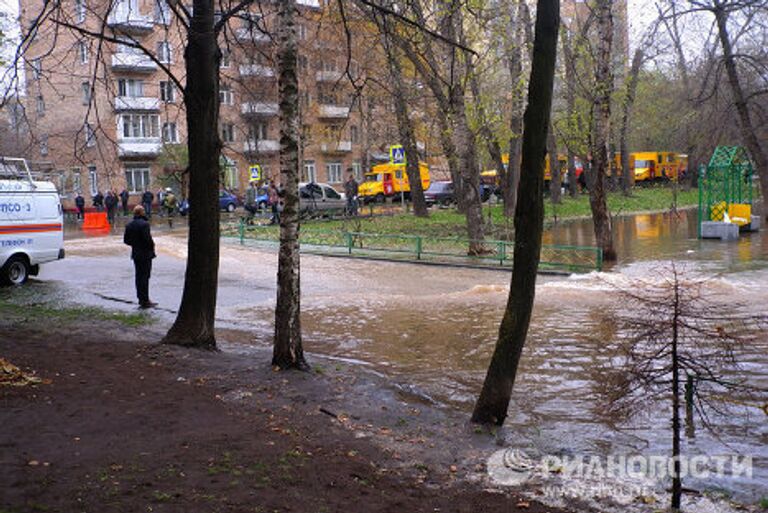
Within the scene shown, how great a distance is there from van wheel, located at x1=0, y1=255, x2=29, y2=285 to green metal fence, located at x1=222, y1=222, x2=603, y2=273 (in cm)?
872

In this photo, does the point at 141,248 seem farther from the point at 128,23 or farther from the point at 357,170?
the point at 357,170

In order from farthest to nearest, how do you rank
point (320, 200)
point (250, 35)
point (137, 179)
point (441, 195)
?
point (137, 179) → point (441, 195) → point (320, 200) → point (250, 35)

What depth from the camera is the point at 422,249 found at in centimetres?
2258

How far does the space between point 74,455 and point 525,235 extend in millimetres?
4195

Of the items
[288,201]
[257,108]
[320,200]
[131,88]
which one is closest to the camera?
[288,201]

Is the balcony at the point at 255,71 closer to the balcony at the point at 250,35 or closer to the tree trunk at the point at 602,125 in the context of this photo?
the balcony at the point at 250,35

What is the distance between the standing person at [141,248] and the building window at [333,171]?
166ft

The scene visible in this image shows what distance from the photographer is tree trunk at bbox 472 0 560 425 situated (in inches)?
262

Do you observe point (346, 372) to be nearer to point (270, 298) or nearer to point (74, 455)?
point (74, 455)

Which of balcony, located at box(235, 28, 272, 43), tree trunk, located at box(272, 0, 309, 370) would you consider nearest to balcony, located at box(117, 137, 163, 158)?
balcony, located at box(235, 28, 272, 43)

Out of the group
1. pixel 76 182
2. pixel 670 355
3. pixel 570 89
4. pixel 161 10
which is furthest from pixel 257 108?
pixel 670 355

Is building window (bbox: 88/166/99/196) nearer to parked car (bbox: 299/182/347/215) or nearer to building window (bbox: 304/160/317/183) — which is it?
building window (bbox: 304/160/317/183)

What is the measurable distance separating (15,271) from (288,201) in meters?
11.7

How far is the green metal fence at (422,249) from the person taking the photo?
1897 cm
